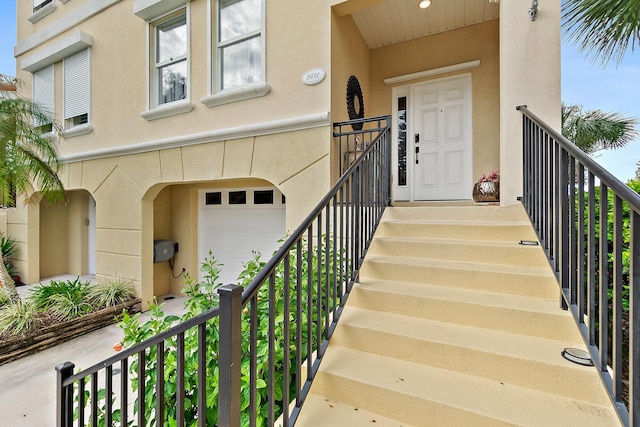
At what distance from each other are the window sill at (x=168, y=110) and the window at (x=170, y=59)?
0.77 ft

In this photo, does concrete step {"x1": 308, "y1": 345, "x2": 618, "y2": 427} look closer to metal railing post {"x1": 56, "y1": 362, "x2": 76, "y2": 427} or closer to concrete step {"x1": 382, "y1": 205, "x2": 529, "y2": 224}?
metal railing post {"x1": 56, "y1": 362, "x2": 76, "y2": 427}

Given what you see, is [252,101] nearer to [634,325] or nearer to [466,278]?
[466,278]

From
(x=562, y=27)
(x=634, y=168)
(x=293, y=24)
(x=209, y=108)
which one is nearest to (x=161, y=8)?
(x=209, y=108)

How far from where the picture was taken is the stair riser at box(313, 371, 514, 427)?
4.57ft

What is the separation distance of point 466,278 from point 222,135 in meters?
3.34

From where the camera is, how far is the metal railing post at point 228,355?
43.7 inches

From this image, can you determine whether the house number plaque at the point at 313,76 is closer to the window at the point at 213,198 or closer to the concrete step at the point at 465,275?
the concrete step at the point at 465,275

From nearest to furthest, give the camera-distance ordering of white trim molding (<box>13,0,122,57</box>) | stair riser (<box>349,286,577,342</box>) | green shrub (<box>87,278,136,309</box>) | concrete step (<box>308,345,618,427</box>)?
concrete step (<box>308,345,618,427</box>) → stair riser (<box>349,286,577,342</box>) → green shrub (<box>87,278,136,309</box>) → white trim molding (<box>13,0,122,57</box>)

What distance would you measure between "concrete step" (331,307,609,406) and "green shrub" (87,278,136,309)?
4111mm

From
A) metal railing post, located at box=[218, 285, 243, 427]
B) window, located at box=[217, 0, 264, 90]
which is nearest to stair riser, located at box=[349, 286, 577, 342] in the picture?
metal railing post, located at box=[218, 285, 243, 427]

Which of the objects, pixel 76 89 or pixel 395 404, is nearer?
pixel 395 404

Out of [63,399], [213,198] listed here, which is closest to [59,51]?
[213,198]

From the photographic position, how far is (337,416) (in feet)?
5.01

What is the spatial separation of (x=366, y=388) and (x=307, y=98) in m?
3.00
